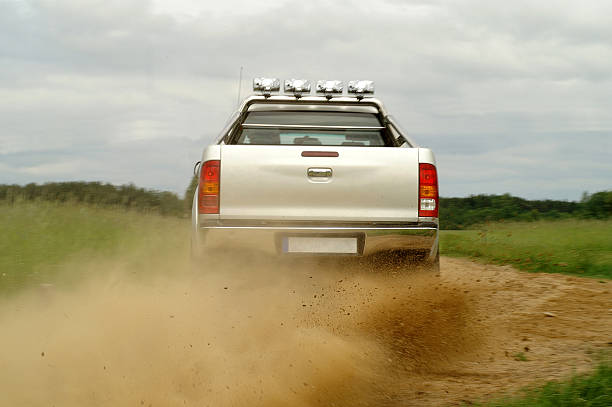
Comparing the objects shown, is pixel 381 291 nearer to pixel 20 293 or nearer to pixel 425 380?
pixel 425 380

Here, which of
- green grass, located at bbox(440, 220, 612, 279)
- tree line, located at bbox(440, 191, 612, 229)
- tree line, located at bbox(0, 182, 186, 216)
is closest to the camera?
green grass, located at bbox(440, 220, 612, 279)

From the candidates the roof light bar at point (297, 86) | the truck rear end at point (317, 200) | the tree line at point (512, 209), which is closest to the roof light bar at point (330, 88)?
the roof light bar at point (297, 86)

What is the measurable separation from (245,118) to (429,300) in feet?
8.68

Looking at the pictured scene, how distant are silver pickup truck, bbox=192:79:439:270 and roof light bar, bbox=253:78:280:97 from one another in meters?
1.99

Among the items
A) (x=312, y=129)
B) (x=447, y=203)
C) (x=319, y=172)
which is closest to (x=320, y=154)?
(x=319, y=172)

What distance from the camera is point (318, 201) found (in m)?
4.97

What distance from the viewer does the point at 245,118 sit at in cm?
661

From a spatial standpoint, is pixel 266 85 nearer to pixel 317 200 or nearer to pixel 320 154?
pixel 320 154

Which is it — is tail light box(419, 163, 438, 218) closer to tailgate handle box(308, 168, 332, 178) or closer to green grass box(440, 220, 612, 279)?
tailgate handle box(308, 168, 332, 178)

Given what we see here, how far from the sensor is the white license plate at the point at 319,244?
4.94 m

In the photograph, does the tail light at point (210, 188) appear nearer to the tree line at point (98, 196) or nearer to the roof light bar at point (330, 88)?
the roof light bar at point (330, 88)

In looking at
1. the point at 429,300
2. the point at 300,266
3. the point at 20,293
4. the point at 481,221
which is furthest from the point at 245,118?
the point at 481,221

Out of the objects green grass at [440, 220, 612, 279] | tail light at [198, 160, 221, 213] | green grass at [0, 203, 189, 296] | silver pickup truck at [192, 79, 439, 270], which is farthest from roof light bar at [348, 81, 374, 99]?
green grass at [440, 220, 612, 279]

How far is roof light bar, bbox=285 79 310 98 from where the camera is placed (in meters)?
6.86
